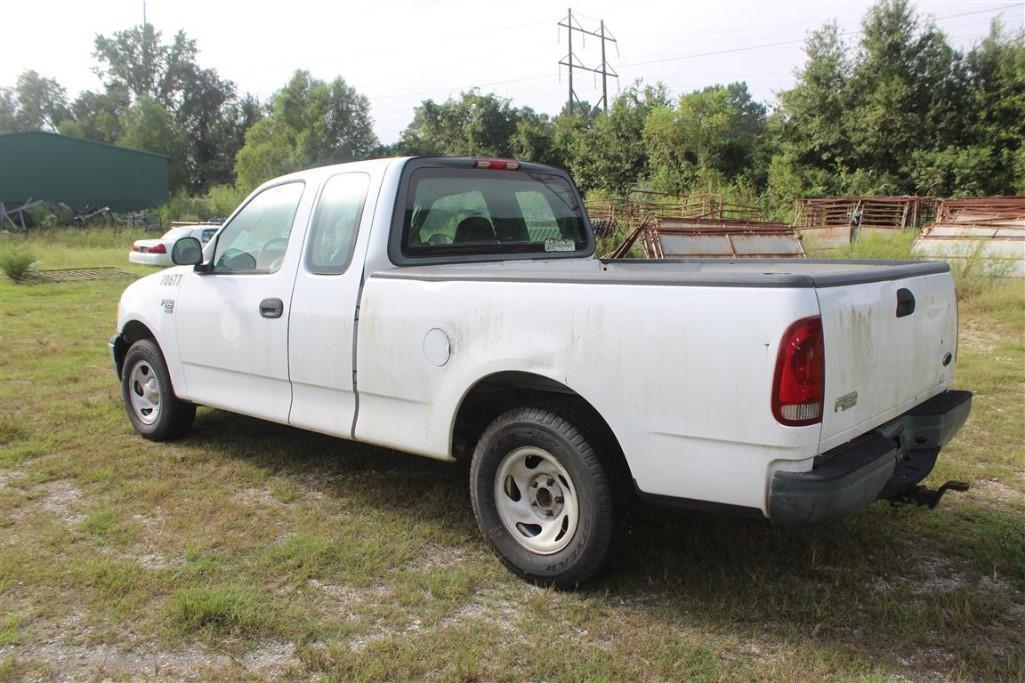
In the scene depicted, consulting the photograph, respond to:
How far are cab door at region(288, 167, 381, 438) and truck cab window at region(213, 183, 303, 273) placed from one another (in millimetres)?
286

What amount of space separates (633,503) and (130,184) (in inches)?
1810

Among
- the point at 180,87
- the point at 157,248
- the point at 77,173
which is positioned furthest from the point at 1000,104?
the point at 180,87

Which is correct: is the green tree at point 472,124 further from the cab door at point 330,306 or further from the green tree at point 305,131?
the cab door at point 330,306

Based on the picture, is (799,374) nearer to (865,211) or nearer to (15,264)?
(15,264)

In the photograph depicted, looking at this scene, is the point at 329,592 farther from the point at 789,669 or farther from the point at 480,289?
the point at 789,669

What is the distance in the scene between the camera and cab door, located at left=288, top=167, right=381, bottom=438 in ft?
13.3

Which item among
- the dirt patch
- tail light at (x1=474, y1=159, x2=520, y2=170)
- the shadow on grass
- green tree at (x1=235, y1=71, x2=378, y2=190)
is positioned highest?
green tree at (x1=235, y1=71, x2=378, y2=190)

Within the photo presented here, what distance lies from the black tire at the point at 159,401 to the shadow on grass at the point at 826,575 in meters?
1.28

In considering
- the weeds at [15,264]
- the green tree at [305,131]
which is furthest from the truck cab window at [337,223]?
the green tree at [305,131]

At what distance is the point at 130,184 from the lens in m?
42.8

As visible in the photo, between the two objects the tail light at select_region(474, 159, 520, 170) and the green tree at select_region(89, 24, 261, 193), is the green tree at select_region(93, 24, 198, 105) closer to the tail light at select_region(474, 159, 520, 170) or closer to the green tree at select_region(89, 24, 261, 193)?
the green tree at select_region(89, 24, 261, 193)

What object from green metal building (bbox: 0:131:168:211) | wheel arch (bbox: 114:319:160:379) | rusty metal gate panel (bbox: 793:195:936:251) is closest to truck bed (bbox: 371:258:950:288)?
wheel arch (bbox: 114:319:160:379)

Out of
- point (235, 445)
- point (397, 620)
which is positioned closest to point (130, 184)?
point (235, 445)

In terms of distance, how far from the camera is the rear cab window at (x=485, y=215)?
4.20 m
